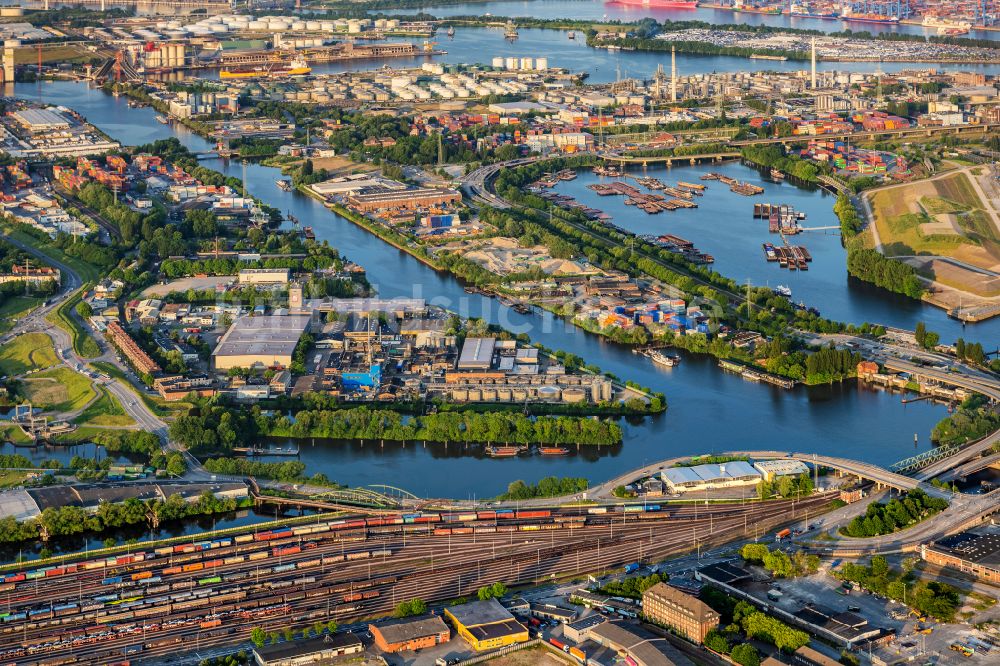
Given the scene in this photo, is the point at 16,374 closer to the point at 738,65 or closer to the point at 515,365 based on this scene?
the point at 515,365

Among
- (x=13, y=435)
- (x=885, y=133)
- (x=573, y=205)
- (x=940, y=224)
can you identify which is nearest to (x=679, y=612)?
(x=13, y=435)

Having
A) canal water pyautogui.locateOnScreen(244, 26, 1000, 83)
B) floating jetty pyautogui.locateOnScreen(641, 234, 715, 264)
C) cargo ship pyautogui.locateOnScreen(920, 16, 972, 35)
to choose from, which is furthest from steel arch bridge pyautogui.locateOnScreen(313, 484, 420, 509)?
cargo ship pyautogui.locateOnScreen(920, 16, 972, 35)

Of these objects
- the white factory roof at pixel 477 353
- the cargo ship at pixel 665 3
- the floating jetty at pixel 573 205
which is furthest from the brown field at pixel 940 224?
the cargo ship at pixel 665 3

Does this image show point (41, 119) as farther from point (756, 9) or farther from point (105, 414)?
point (756, 9)

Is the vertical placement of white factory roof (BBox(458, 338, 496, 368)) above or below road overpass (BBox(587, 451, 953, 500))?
above

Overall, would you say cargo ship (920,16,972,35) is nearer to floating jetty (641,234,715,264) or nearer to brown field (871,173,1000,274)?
brown field (871,173,1000,274)

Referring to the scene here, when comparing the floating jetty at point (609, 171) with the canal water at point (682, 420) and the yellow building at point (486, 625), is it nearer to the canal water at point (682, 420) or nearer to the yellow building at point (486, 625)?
the canal water at point (682, 420)
